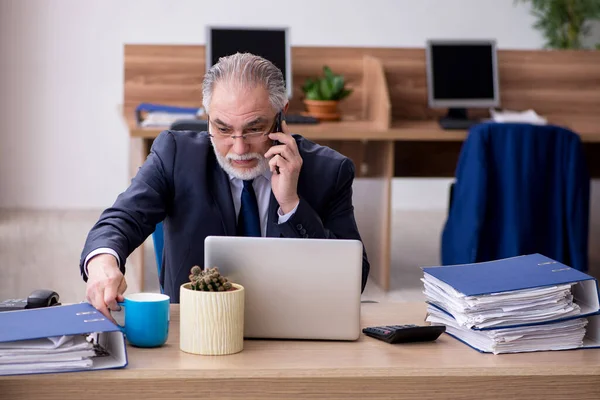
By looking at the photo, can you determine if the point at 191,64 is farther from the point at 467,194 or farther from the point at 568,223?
the point at 568,223

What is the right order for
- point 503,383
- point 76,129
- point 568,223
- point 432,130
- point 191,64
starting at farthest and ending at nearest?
point 76,129
point 191,64
point 432,130
point 568,223
point 503,383

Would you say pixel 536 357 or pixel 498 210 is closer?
pixel 536 357

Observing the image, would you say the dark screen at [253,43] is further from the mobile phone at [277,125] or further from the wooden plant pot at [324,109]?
the mobile phone at [277,125]

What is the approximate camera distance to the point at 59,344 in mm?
1252

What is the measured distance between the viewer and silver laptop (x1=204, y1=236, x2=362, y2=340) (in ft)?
4.62

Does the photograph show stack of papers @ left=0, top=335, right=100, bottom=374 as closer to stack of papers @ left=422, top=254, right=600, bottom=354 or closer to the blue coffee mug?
the blue coffee mug

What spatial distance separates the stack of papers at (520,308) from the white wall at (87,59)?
16.2 feet

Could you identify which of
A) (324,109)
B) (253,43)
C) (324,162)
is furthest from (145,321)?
(253,43)

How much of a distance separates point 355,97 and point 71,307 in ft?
10.6

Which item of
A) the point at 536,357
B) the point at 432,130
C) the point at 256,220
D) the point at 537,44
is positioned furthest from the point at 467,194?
the point at 537,44

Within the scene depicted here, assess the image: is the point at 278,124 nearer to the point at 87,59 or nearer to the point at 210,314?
the point at 210,314

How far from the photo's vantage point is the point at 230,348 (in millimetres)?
1357

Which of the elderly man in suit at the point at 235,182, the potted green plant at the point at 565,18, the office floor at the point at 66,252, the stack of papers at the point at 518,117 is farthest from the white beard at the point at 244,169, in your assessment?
the potted green plant at the point at 565,18

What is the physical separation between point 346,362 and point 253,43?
3.12 meters
